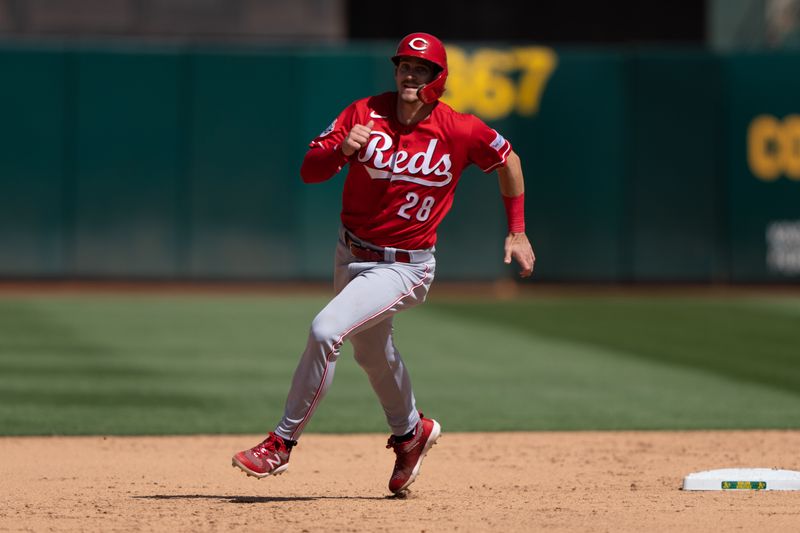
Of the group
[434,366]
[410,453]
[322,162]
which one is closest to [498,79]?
[434,366]

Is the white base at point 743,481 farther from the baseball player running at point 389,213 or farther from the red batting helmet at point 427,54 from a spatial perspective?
the red batting helmet at point 427,54

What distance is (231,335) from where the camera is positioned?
48.1ft

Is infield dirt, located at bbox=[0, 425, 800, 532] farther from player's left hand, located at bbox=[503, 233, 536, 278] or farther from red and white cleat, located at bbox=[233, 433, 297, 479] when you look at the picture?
player's left hand, located at bbox=[503, 233, 536, 278]

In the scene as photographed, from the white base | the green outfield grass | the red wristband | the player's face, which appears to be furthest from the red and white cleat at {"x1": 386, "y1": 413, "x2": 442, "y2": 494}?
the green outfield grass

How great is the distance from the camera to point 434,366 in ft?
40.8

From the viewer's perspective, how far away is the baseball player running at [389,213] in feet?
20.8

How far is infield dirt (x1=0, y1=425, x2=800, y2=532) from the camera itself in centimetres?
602

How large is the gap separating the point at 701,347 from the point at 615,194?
21.0 feet

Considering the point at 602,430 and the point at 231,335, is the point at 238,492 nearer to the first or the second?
the point at 602,430

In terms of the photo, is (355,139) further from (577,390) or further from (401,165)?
(577,390)

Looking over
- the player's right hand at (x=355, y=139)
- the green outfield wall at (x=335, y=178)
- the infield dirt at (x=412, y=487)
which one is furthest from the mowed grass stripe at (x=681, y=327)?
the player's right hand at (x=355, y=139)

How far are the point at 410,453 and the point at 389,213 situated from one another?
3.60ft

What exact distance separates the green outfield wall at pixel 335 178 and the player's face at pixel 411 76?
43.0ft

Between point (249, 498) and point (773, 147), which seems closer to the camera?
point (249, 498)
